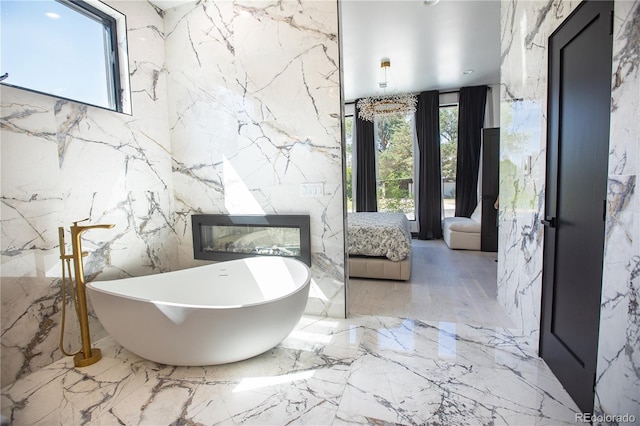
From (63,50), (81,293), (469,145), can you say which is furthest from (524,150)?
(469,145)

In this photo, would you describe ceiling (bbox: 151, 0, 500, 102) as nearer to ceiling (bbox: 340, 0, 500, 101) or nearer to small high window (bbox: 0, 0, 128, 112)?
ceiling (bbox: 340, 0, 500, 101)

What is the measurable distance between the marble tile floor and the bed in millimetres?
1332

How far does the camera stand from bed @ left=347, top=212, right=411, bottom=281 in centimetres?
363

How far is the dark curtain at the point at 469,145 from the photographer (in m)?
5.80

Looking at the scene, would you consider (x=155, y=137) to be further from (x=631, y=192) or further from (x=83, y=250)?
(x=631, y=192)

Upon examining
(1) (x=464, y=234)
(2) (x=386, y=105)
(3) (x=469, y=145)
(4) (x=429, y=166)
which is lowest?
(1) (x=464, y=234)

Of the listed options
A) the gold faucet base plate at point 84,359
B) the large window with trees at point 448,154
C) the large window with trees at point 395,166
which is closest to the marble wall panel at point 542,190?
the gold faucet base plate at point 84,359

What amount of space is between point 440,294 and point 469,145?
12.4 ft

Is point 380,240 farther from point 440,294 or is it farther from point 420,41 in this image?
point 420,41

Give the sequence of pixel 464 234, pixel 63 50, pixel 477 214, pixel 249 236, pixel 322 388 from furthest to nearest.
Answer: pixel 477 214 < pixel 464 234 < pixel 249 236 < pixel 63 50 < pixel 322 388

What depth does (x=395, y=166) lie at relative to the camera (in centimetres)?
661

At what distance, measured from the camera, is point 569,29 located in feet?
5.56

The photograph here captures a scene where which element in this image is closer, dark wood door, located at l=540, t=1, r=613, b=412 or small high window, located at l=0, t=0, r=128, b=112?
dark wood door, located at l=540, t=1, r=613, b=412

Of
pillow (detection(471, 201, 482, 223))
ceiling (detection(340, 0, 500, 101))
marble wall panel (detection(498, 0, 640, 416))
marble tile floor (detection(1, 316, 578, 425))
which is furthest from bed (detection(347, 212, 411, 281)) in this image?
pillow (detection(471, 201, 482, 223))
